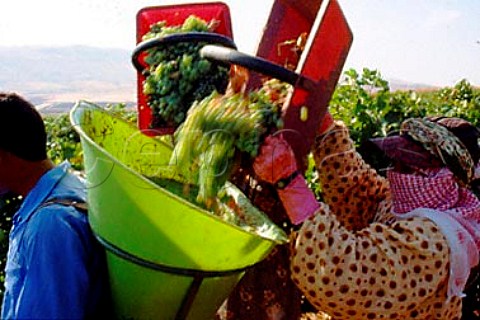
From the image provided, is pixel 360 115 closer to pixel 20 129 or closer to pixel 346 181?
pixel 346 181

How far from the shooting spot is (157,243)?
163 cm

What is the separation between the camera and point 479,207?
2648mm

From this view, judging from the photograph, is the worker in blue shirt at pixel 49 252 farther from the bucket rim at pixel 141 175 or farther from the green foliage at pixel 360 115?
the green foliage at pixel 360 115

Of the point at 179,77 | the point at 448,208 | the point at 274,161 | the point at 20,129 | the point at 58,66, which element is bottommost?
the point at 58,66

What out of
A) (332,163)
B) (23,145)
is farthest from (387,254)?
(23,145)

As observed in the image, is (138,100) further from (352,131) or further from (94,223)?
(352,131)

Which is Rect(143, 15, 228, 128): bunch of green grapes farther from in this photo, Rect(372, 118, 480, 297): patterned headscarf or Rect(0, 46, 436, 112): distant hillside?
Rect(0, 46, 436, 112): distant hillside

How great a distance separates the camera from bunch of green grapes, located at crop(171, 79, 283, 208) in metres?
1.79

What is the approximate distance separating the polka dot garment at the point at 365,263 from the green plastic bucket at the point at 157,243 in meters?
0.38

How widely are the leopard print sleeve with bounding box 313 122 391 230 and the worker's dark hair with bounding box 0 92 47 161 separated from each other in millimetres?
925

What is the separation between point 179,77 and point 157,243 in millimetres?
576

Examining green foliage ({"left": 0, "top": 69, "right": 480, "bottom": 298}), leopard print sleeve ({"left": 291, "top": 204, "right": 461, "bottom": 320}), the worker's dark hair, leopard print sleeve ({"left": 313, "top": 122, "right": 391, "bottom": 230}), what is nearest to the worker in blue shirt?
the worker's dark hair

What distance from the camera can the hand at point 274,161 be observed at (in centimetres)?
184

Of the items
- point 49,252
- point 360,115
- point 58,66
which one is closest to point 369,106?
point 360,115
